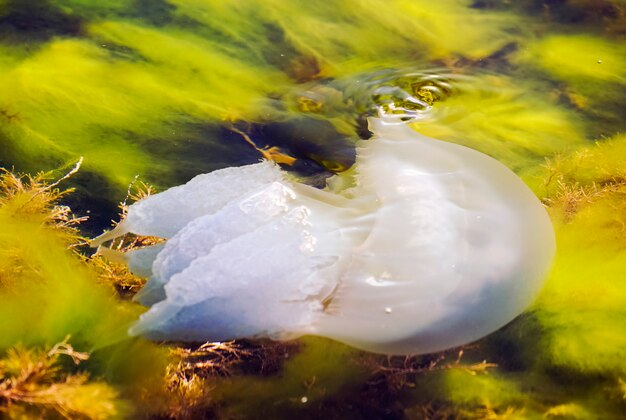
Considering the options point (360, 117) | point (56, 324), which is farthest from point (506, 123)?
point (56, 324)

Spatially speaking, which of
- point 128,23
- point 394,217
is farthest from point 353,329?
point 128,23

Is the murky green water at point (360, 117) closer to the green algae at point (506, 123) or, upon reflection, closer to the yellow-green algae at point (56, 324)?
the green algae at point (506, 123)

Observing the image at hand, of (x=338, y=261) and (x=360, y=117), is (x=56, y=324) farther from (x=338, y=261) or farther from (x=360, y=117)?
(x=360, y=117)

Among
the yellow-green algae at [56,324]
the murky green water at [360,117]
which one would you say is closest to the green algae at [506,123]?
the murky green water at [360,117]

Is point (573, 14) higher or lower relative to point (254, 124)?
higher

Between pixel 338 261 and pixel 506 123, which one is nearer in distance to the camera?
pixel 338 261

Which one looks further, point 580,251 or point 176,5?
point 176,5

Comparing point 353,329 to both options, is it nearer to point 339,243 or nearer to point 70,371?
point 339,243
